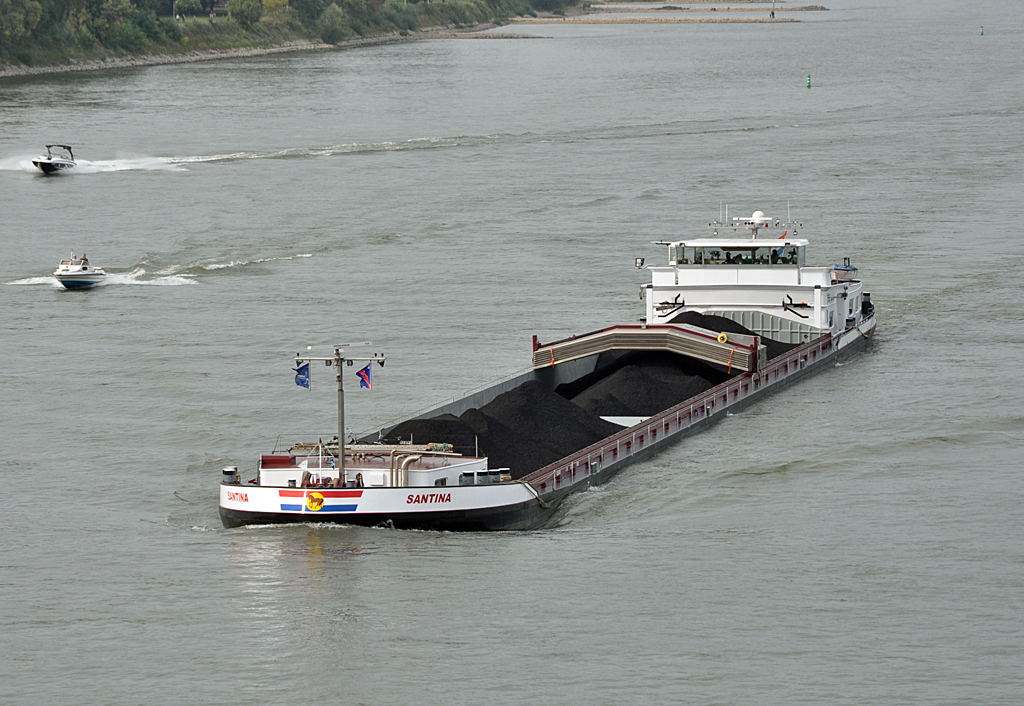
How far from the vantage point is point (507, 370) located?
39281 mm

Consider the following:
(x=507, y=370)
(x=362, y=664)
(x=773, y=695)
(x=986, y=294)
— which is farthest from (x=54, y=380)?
(x=986, y=294)

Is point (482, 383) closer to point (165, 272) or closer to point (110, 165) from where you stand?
point (165, 272)

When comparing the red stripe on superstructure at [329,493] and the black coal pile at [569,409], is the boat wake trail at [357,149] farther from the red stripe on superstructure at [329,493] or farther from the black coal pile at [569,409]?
the red stripe on superstructure at [329,493]

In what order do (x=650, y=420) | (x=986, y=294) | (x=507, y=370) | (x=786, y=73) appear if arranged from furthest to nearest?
1. (x=786, y=73)
2. (x=986, y=294)
3. (x=507, y=370)
4. (x=650, y=420)

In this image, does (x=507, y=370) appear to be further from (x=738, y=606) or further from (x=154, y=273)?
(x=154, y=273)

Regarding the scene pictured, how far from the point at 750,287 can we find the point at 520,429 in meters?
13.6

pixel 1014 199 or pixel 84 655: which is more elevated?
pixel 1014 199

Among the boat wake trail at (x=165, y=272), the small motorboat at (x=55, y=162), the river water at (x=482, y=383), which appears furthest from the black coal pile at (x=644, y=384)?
the small motorboat at (x=55, y=162)

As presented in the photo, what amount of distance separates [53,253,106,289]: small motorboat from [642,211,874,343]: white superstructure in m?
21.9

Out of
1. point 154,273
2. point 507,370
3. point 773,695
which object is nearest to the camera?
point 773,695

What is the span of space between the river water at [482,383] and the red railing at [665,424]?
502mm

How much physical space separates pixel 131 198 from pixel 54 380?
3476cm

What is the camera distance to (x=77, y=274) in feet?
175

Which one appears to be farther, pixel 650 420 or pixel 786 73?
pixel 786 73
